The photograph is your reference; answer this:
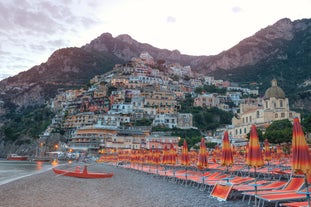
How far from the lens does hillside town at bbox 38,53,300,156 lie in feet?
210

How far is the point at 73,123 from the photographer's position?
3927 inches

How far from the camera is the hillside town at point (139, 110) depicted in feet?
210

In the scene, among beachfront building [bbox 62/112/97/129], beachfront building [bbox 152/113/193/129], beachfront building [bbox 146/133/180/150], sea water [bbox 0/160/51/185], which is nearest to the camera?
sea water [bbox 0/160/51/185]

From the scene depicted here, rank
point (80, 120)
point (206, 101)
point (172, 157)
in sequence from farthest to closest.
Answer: point (206, 101), point (80, 120), point (172, 157)

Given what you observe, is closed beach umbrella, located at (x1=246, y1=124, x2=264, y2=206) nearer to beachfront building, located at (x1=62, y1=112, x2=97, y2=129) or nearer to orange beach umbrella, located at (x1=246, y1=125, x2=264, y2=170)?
orange beach umbrella, located at (x1=246, y1=125, x2=264, y2=170)

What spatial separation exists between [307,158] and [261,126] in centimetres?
5274

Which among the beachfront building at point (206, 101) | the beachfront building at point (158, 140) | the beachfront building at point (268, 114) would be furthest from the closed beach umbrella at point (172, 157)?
the beachfront building at point (206, 101)

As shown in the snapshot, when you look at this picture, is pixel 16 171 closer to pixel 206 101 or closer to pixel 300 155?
pixel 300 155

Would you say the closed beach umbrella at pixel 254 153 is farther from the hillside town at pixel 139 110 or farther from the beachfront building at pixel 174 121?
the beachfront building at pixel 174 121

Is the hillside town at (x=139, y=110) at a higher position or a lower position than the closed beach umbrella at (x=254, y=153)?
higher

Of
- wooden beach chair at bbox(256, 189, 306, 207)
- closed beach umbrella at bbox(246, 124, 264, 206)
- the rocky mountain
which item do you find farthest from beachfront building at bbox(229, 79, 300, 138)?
the rocky mountain

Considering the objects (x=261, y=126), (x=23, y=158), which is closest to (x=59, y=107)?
(x=23, y=158)

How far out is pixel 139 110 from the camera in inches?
3821

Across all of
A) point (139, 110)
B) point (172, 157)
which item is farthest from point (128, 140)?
point (172, 157)
